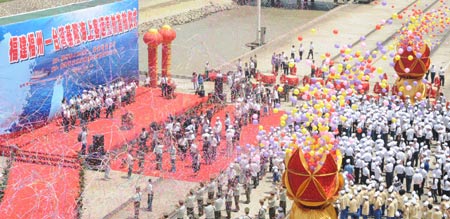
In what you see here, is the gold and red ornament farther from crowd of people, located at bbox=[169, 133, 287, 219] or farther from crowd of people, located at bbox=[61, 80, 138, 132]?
crowd of people, located at bbox=[61, 80, 138, 132]

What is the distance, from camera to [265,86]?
28.5 m

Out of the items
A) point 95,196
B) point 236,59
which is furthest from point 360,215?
Answer: point 236,59

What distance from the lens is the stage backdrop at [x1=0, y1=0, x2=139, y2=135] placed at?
883 inches

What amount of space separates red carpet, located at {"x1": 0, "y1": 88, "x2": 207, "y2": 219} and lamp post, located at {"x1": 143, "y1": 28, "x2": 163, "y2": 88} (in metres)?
0.57

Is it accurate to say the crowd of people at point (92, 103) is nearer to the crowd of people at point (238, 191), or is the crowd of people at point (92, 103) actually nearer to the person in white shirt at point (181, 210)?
the crowd of people at point (238, 191)

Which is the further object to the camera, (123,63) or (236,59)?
(236,59)

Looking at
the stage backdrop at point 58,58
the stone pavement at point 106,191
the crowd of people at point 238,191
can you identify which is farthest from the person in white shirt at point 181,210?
the stage backdrop at point 58,58

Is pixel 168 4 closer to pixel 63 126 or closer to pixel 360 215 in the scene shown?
pixel 63 126

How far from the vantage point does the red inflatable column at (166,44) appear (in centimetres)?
2783

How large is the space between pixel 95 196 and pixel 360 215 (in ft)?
19.7

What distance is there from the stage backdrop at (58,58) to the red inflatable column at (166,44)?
101 cm

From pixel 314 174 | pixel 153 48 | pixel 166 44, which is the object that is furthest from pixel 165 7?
pixel 314 174

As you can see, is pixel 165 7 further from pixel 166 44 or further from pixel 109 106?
pixel 109 106

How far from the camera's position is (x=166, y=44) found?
92.0 feet
